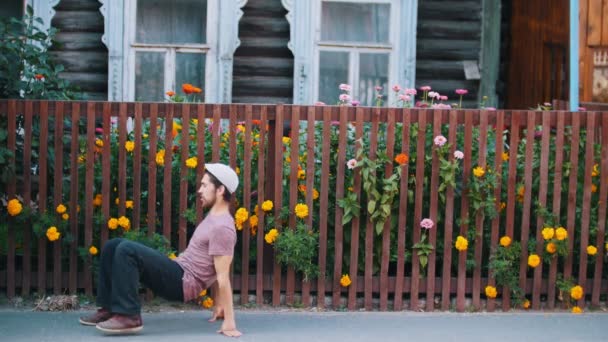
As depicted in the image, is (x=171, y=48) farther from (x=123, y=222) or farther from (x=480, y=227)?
(x=480, y=227)

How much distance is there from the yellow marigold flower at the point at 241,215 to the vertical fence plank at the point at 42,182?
131 cm

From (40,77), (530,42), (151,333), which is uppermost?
(530,42)

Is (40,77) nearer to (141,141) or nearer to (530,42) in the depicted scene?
(141,141)

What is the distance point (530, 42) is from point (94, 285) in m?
6.31

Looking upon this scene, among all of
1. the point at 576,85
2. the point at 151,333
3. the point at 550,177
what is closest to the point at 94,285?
the point at 151,333

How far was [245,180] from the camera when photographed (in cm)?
676

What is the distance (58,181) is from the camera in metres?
6.76

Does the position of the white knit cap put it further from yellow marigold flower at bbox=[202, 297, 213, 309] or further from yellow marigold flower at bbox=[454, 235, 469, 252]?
yellow marigold flower at bbox=[454, 235, 469, 252]

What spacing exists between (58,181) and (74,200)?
0.17 metres

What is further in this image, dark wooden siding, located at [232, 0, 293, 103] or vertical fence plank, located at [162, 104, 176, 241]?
dark wooden siding, located at [232, 0, 293, 103]

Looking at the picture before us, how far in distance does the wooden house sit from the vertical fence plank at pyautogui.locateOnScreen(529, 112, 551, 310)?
110 inches

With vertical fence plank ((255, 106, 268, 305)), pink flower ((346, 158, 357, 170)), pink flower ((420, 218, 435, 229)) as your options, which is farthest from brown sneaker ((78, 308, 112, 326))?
pink flower ((420, 218, 435, 229))

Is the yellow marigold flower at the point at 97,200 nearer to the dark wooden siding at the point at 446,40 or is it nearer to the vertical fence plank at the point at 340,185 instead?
the vertical fence plank at the point at 340,185

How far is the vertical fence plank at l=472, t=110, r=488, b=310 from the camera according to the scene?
6.79 metres
